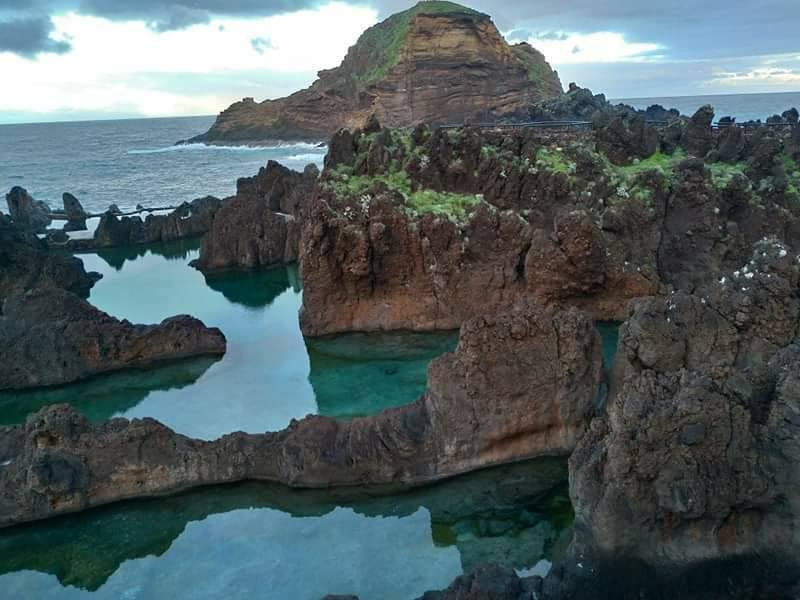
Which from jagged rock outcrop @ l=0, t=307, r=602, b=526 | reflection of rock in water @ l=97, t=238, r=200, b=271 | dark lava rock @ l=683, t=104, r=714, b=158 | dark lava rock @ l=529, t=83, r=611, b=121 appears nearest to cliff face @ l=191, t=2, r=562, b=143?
dark lava rock @ l=529, t=83, r=611, b=121

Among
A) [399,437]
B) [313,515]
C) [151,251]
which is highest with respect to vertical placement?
[399,437]

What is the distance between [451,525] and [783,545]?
19.8 ft

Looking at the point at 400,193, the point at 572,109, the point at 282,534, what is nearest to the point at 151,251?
the point at 400,193

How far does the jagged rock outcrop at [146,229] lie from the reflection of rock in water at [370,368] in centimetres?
2302

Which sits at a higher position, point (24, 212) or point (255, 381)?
point (24, 212)

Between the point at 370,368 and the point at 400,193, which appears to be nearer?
the point at 370,368

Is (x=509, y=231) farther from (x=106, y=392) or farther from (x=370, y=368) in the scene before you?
(x=106, y=392)

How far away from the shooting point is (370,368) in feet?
73.3

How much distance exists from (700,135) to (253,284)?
70.2 ft

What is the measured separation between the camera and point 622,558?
10.0m

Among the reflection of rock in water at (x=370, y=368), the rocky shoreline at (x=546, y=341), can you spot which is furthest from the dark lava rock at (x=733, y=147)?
the reflection of rock in water at (x=370, y=368)

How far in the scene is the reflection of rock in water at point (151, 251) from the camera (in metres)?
41.8

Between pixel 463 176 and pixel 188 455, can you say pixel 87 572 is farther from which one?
pixel 463 176

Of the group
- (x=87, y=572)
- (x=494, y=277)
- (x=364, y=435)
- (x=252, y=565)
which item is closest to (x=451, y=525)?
(x=364, y=435)
